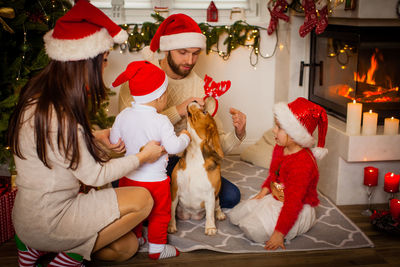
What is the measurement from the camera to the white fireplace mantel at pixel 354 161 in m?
2.73

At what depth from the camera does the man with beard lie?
8.32 feet

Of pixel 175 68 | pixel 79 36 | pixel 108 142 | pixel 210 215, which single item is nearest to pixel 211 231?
pixel 210 215

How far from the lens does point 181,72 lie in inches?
108

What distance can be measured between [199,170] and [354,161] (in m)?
1.08

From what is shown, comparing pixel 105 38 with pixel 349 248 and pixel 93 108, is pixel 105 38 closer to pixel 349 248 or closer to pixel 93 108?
pixel 93 108

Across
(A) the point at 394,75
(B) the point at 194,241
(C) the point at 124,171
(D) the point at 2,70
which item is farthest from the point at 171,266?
(A) the point at 394,75

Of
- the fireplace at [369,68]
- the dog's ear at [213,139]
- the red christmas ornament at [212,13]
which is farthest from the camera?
the red christmas ornament at [212,13]

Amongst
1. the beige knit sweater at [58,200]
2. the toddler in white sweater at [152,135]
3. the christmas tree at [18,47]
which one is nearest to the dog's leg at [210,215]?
the toddler in white sweater at [152,135]

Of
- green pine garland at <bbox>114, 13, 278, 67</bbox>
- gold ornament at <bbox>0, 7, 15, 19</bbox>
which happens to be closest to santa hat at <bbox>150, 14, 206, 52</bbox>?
gold ornament at <bbox>0, 7, 15, 19</bbox>

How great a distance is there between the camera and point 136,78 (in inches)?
82.1

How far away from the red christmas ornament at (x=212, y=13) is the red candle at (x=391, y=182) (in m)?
2.03

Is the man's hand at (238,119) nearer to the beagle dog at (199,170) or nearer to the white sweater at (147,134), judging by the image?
the beagle dog at (199,170)

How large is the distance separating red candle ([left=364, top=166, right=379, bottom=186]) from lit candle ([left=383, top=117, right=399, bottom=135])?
0.26m

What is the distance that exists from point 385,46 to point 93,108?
83.3 inches
